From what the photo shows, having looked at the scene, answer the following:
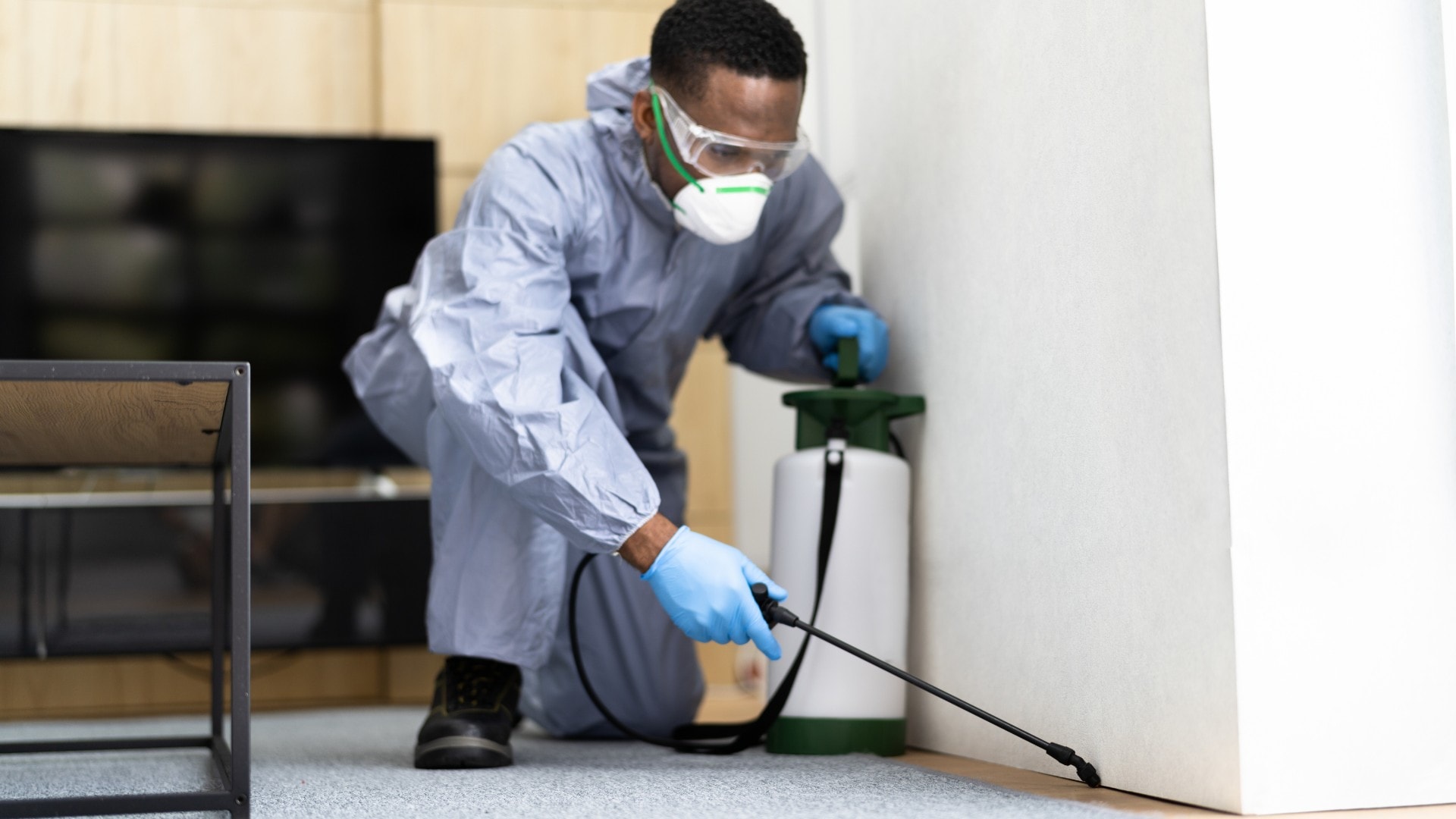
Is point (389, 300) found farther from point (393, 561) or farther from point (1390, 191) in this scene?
point (1390, 191)

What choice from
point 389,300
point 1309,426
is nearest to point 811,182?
point 389,300

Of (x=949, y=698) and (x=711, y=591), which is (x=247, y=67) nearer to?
(x=711, y=591)

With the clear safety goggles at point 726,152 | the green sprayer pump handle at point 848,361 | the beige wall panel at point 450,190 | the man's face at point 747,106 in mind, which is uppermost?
the beige wall panel at point 450,190

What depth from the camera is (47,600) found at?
2486 millimetres

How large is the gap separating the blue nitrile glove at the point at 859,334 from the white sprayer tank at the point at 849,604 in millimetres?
134

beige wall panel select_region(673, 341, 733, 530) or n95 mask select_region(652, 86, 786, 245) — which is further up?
n95 mask select_region(652, 86, 786, 245)

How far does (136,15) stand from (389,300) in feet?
5.31

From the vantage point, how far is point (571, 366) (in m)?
1.52

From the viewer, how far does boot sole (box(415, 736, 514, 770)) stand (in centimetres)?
142

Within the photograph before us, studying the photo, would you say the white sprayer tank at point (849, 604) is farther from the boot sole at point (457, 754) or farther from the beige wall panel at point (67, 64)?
the beige wall panel at point (67, 64)

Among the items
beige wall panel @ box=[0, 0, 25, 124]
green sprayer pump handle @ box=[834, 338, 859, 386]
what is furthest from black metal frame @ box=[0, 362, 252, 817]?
beige wall panel @ box=[0, 0, 25, 124]

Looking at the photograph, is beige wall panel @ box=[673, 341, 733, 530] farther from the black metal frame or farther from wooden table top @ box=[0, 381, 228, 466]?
the black metal frame

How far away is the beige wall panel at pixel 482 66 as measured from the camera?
9.71 feet

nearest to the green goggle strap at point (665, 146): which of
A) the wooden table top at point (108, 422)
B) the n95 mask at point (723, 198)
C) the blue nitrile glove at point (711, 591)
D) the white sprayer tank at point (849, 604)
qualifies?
the n95 mask at point (723, 198)
